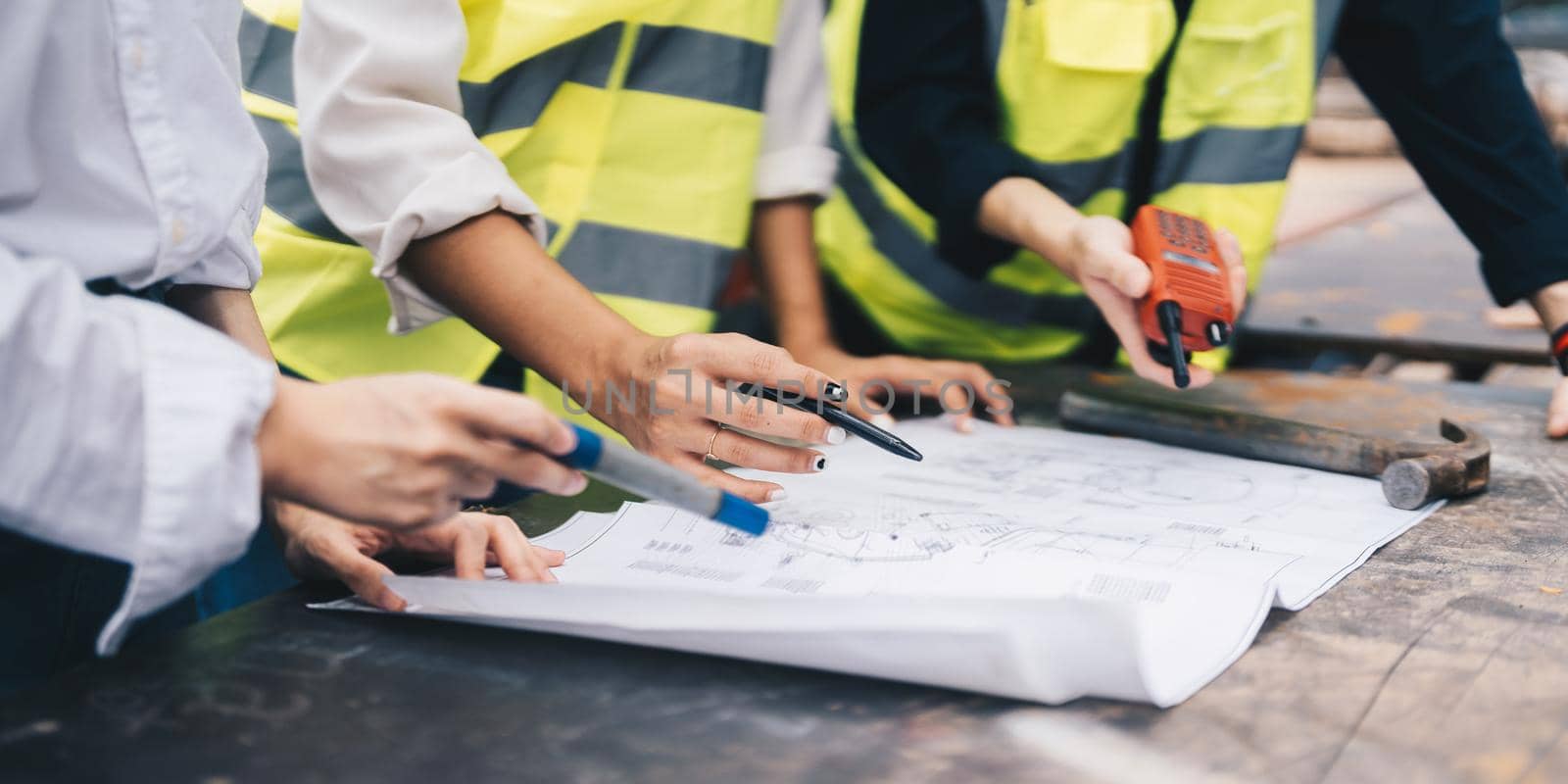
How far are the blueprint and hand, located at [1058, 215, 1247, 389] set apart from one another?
0.10m

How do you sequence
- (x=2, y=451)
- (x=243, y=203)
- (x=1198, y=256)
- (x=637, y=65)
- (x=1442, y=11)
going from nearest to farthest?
(x=2, y=451) → (x=243, y=203) → (x=1198, y=256) → (x=637, y=65) → (x=1442, y=11)

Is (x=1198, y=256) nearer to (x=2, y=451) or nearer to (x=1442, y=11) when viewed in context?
(x=1442, y=11)

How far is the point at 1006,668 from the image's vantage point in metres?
0.59

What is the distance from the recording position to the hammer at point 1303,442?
95 cm

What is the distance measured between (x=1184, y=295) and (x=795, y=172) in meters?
0.57

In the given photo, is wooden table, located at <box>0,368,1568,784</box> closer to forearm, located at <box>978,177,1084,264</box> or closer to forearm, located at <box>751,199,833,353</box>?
forearm, located at <box>978,177,1084,264</box>

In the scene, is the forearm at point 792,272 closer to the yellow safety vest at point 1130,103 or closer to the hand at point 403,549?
the yellow safety vest at point 1130,103

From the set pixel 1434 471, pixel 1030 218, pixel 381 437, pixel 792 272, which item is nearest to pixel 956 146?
pixel 1030 218

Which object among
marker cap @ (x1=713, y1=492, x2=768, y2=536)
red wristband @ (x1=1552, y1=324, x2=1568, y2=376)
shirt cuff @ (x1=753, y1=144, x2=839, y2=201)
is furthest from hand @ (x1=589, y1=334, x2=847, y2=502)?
red wristband @ (x1=1552, y1=324, x2=1568, y2=376)

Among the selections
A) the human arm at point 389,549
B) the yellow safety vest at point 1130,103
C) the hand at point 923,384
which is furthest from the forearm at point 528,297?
the yellow safety vest at point 1130,103

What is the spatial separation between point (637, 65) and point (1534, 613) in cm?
91

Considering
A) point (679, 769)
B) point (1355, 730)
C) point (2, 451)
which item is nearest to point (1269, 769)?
point (1355, 730)

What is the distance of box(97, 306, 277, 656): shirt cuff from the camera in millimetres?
516

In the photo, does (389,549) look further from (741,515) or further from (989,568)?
(989,568)
